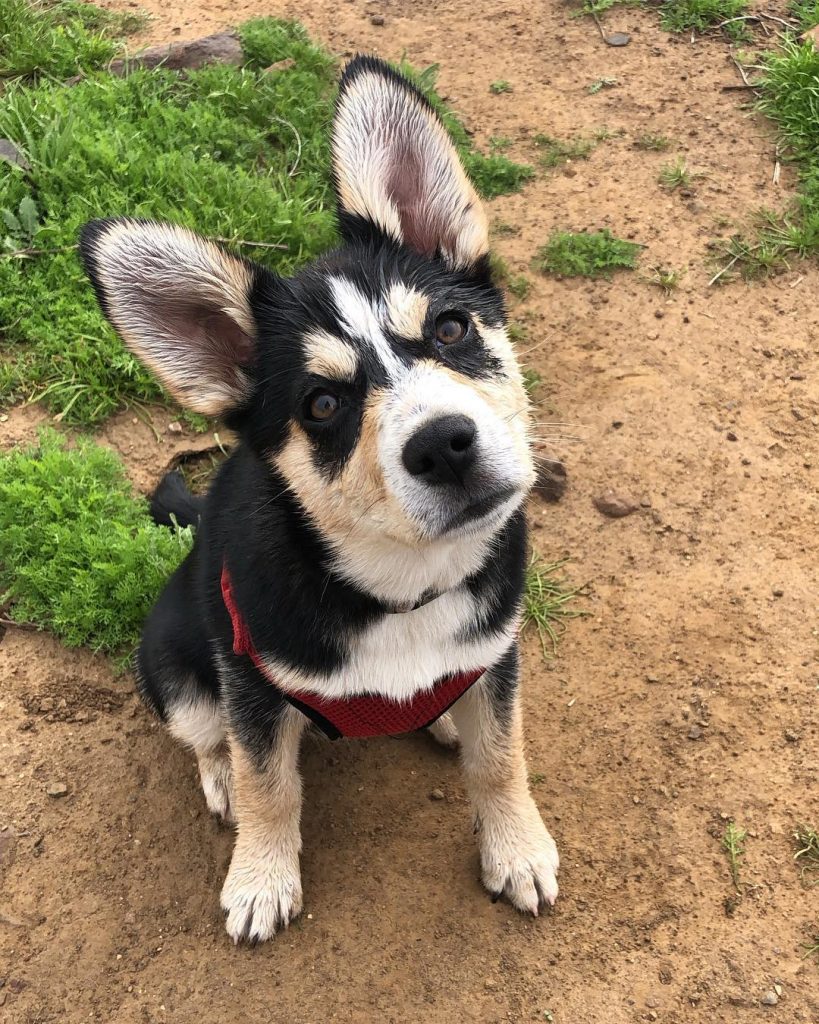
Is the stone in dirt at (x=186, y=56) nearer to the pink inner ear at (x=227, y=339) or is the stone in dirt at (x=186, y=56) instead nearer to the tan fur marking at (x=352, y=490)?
the pink inner ear at (x=227, y=339)

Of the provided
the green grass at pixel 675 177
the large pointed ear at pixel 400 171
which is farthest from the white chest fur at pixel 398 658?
the green grass at pixel 675 177

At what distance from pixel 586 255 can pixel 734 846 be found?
3.52m

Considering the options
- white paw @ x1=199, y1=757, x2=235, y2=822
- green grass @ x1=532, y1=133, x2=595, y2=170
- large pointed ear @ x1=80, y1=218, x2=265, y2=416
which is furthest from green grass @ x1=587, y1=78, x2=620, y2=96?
white paw @ x1=199, y1=757, x2=235, y2=822

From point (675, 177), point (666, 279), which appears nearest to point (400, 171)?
point (666, 279)

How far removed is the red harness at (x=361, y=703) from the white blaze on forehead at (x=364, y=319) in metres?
0.91

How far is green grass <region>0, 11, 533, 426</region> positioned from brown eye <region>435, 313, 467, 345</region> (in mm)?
1850

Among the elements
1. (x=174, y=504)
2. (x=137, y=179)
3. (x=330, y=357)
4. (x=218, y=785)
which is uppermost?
(x=330, y=357)

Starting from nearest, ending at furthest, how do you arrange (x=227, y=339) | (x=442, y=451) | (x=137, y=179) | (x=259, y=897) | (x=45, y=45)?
1. (x=442, y=451)
2. (x=227, y=339)
3. (x=259, y=897)
4. (x=137, y=179)
5. (x=45, y=45)

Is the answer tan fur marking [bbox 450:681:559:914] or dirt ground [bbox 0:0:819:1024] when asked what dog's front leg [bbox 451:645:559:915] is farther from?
dirt ground [bbox 0:0:819:1024]

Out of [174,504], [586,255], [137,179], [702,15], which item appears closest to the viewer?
[174,504]

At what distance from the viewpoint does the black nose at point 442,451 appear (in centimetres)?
218

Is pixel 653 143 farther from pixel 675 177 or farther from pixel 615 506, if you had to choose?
pixel 615 506

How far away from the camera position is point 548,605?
3965mm

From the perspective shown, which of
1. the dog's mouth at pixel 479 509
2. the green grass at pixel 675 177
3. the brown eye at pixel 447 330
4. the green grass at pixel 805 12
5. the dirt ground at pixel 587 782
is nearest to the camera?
the dog's mouth at pixel 479 509
